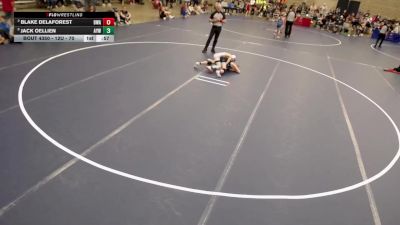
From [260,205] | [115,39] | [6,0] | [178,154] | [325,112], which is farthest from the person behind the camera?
[115,39]

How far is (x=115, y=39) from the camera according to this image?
13375mm

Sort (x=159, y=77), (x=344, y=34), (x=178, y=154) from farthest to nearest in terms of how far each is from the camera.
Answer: (x=344, y=34)
(x=159, y=77)
(x=178, y=154)

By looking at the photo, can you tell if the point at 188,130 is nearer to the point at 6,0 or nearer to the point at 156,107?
the point at 156,107

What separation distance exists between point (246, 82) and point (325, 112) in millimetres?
2527

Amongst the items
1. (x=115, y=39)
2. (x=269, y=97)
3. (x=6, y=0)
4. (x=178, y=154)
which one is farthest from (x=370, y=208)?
(x=6, y=0)
